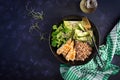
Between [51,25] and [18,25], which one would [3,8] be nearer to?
[18,25]

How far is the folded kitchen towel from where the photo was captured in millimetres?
1838

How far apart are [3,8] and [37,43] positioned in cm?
21

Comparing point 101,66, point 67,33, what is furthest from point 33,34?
point 101,66

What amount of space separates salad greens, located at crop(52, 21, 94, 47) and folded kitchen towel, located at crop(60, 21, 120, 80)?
0.25 feet

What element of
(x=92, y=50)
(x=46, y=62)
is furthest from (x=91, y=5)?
(x=46, y=62)

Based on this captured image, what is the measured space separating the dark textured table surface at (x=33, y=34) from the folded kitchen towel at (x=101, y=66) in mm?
33

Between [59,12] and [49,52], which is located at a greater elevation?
[59,12]

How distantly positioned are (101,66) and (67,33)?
0.67ft

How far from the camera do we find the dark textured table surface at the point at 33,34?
187cm

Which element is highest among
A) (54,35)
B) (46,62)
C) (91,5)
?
(91,5)

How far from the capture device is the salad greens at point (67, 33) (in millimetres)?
1821

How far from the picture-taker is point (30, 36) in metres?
1.88

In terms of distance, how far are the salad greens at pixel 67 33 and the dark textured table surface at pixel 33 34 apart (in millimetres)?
56

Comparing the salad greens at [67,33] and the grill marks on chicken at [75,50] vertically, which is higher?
the salad greens at [67,33]
